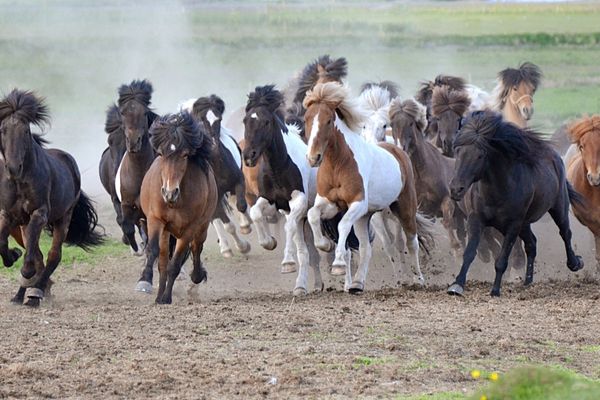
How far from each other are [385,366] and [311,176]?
18.5ft

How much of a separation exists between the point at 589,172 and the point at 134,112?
4.71 meters

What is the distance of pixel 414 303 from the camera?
1174 centimetres

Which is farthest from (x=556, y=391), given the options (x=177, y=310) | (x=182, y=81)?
(x=182, y=81)

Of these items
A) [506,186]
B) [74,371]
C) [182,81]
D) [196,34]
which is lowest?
[74,371]

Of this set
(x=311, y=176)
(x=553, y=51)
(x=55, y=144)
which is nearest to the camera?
(x=311, y=176)

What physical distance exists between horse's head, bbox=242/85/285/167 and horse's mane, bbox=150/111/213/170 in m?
0.90

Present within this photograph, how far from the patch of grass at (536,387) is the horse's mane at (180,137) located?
23.7 ft

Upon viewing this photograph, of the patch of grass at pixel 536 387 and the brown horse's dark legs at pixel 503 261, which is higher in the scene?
the brown horse's dark legs at pixel 503 261

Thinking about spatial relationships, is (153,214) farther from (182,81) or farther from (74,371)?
(182,81)

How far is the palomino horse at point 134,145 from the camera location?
13.3 m

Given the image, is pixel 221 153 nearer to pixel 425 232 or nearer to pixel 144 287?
pixel 425 232

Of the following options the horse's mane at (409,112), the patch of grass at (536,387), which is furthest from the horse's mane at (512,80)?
the patch of grass at (536,387)

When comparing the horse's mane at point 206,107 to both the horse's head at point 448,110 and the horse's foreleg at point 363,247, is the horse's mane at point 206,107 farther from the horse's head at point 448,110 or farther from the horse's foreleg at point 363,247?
the horse's head at point 448,110

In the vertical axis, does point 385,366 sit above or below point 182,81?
below
